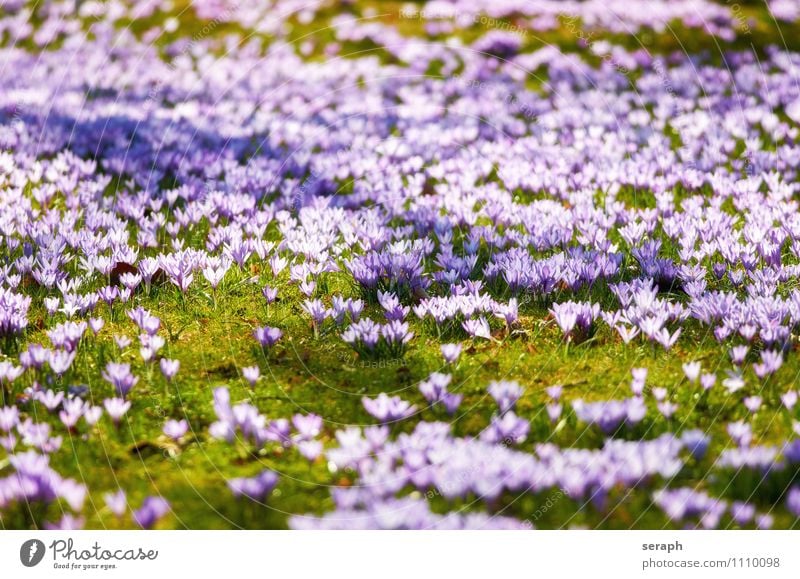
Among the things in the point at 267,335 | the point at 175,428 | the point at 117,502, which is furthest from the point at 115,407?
the point at 267,335

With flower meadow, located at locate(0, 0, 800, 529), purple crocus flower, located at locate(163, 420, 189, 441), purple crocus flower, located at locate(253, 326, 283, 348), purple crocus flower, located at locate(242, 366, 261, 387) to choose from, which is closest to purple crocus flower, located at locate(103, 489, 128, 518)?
flower meadow, located at locate(0, 0, 800, 529)

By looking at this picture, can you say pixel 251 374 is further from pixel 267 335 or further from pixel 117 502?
pixel 117 502

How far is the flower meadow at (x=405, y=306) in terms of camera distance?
3588 mm

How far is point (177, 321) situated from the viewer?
16.7 ft

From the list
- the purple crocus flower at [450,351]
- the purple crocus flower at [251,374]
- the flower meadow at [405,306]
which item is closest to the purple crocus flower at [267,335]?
the flower meadow at [405,306]

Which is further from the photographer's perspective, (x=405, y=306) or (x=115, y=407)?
(x=405, y=306)

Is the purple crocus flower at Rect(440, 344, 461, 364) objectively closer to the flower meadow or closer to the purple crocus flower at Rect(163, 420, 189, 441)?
the flower meadow

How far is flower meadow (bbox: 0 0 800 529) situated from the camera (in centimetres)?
359

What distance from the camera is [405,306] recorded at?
17.0 feet

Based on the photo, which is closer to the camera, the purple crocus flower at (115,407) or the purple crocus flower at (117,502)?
the purple crocus flower at (117,502)
